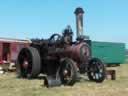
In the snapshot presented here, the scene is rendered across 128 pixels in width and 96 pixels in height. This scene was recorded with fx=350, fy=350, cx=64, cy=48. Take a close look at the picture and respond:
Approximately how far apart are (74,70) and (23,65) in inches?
145

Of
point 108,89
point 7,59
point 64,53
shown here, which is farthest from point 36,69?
point 7,59

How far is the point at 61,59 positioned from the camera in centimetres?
1314

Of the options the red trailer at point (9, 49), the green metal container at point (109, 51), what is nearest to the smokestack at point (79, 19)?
the green metal container at point (109, 51)

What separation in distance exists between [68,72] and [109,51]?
18.7 metres

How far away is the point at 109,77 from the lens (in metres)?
14.9

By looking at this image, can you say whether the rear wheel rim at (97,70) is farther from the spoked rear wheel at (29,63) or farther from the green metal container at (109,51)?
the green metal container at (109,51)

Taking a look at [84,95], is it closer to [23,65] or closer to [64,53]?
[64,53]

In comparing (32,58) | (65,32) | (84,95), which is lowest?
(84,95)

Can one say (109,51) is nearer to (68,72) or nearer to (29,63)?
(29,63)

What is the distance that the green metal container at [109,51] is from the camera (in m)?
28.4

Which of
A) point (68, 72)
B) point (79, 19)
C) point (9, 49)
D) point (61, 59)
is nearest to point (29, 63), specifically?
point (61, 59)

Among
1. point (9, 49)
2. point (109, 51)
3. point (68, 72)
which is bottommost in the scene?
point (68, 72)

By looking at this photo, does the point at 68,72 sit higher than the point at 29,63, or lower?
lower

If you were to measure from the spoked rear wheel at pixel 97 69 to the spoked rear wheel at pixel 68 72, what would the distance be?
56.1 inches
